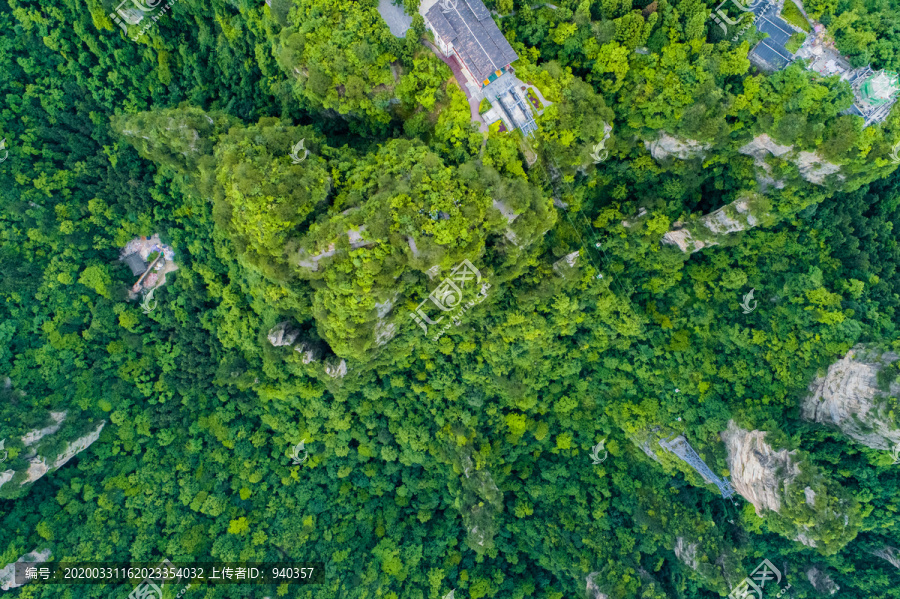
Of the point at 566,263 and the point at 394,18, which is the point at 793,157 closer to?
the point at 566,263

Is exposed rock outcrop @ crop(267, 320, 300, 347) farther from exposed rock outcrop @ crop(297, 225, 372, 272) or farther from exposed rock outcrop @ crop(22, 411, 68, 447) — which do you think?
exposed rock outcrop @ crop(22, 411, 68, 447)

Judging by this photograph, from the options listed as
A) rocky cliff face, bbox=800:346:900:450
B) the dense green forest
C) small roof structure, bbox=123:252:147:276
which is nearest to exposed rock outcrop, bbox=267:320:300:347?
the dense green forest

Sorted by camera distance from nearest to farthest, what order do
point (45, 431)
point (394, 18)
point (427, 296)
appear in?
1. point (394, 18)
2. point (427, 296)
3. point (45, 431)

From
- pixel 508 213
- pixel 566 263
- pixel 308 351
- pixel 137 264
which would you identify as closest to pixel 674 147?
pixel 566 263

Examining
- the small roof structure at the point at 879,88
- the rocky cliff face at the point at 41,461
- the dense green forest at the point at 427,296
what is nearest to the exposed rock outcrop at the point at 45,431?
the rocky cliff face at the point at 41,461

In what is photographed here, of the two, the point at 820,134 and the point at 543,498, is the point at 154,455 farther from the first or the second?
the point at 820,134

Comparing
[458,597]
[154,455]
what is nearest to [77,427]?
[154,455]
